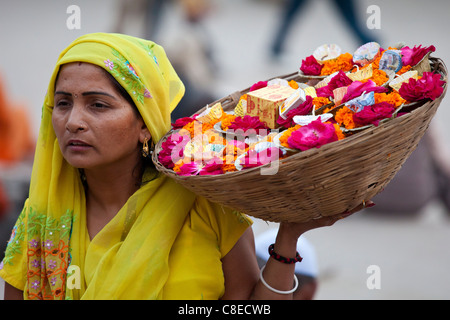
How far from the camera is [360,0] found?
16.6 feet

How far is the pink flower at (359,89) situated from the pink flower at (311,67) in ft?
1.06

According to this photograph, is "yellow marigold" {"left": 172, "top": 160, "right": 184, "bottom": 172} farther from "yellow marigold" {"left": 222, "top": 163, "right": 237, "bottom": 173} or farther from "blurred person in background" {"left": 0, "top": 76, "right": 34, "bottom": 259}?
"blurred person in background" {"left": 0, "top": 76, "right": 34, "bottom": 259}

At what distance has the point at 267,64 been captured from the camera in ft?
17.4

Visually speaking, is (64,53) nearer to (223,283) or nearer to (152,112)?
(152,112)

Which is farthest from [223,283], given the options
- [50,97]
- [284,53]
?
[284,53]

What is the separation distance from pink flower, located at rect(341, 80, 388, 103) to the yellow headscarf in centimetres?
61

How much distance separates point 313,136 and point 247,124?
0.31 meters

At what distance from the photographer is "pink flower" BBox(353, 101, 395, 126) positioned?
1.34 m

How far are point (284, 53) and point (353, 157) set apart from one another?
4124 mm

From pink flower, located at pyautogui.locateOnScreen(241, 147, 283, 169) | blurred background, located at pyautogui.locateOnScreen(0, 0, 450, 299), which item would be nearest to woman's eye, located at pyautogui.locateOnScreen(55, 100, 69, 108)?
pink flower, located at pyautogui.locateOnScreen(241, 147, 283, 169)

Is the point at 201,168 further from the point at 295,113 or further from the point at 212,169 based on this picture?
the point at 295,113

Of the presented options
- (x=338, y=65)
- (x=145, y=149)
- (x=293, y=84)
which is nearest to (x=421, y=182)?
(x=338, y=65)

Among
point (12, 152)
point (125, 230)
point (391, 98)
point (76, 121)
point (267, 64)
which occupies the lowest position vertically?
point (12, 152)

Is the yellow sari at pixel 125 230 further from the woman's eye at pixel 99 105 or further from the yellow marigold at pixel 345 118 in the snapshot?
the yellow marigold at pixel 345 118
